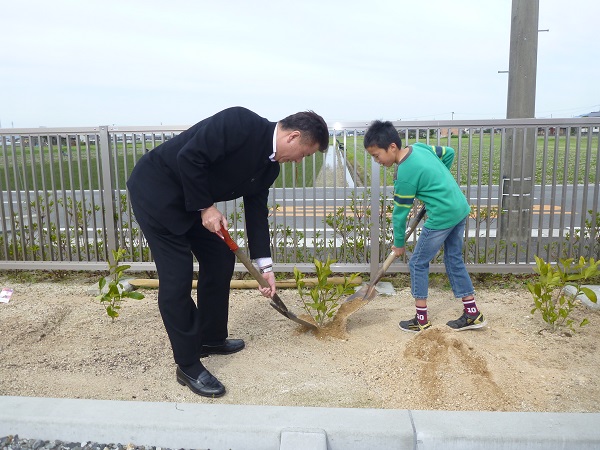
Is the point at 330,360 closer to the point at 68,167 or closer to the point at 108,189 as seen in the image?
the point at 108,189

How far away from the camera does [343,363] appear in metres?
3.45

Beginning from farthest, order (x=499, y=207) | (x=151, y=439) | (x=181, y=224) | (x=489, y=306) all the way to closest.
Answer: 1. (x=499, y=207)
2. (x=489, y=306)
3. (x=181, y=224)
4. (x=151, y=439)

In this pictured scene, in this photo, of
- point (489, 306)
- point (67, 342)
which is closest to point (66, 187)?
point (67, 342)

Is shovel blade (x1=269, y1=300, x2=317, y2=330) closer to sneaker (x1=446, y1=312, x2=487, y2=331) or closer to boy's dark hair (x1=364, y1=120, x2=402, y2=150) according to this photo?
sneaker (x1=446, y1=312, x2=487, y2=331)

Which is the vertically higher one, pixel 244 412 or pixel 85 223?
pixel 85 223

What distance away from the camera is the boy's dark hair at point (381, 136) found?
360 cm

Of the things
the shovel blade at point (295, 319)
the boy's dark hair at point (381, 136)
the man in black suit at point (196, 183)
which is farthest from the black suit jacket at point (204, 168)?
the shovel blade at point (295, 319)

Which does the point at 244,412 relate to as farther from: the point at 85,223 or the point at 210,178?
the point at 85,223

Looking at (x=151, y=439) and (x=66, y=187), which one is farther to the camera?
(x=66, y=187)

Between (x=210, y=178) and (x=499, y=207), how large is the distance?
307 centimetres

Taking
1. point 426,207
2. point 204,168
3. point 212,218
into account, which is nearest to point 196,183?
point 204,168

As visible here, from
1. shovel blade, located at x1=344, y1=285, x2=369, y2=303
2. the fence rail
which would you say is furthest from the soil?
the fence rail

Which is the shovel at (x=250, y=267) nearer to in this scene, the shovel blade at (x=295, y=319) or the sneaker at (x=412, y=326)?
the shovel blade at (x=295, y=319)

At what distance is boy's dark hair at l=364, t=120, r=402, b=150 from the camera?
3600mm
